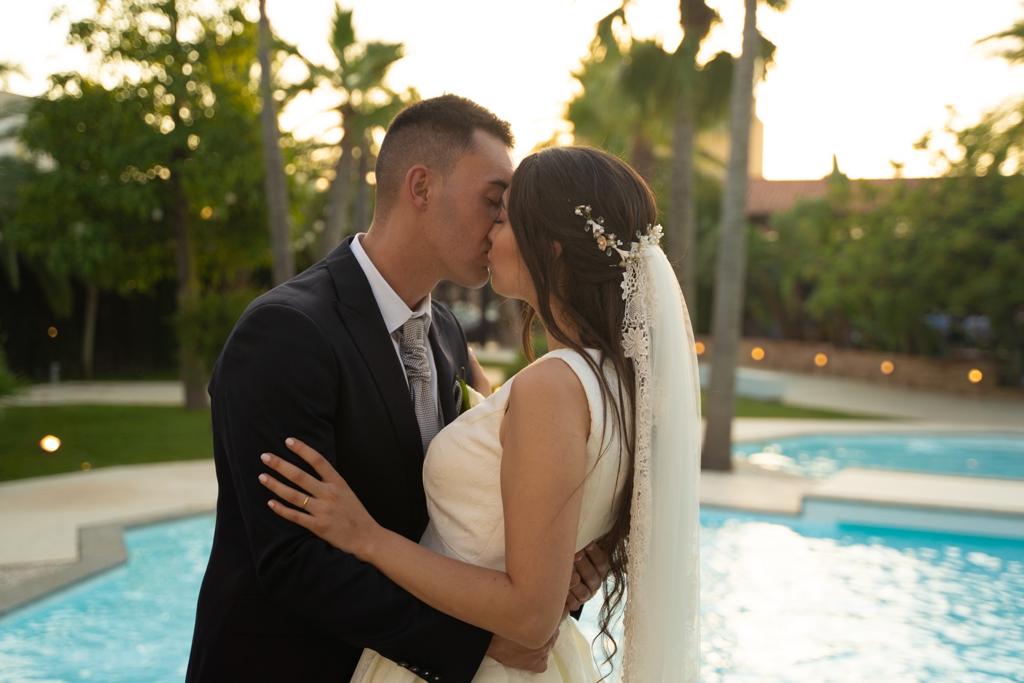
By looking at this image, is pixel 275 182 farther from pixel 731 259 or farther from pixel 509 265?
pixel 509 265

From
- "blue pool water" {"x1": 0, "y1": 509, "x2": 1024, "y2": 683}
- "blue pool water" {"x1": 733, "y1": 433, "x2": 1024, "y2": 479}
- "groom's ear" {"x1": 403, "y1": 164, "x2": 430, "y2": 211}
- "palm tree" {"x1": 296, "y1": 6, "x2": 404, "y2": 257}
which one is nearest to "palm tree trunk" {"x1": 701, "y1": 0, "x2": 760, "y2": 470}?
"blue pool water" {"x1": 0, "y1": 509, "x2": 1024, "y2": 683}

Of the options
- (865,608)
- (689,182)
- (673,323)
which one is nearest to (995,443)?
(689,182)

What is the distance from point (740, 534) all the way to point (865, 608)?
1907 mm

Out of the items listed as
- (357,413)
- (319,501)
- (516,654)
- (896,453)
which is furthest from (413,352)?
(896,453)

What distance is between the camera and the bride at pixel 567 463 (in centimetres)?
192

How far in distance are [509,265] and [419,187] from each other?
0.40 metres

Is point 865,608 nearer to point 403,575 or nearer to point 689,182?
point 403,575

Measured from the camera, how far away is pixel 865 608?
24.8 ft

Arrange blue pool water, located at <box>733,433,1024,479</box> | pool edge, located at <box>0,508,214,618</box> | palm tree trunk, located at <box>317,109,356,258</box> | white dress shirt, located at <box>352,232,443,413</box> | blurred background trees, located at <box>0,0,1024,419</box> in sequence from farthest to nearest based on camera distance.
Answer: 1. palm tree trunk, located at <box>317,109,356,258</box>
2. blurred background trees, located at <box>0,0,1024,419</box>
3. blue pool water, located at <box>733,433,1024,479</box>
4. pool edge, located at <box>0,508,214,618</box>
5. white dress shirt, located at <box>352,232,443,413</box>

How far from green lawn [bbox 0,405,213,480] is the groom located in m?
8.84

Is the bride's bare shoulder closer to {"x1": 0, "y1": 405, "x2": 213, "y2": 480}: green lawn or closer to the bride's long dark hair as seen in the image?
the bride's long dark hair

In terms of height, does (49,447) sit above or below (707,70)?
below

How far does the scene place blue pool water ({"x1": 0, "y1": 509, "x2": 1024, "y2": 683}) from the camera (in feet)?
20.8

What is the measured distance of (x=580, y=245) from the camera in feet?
6.82
